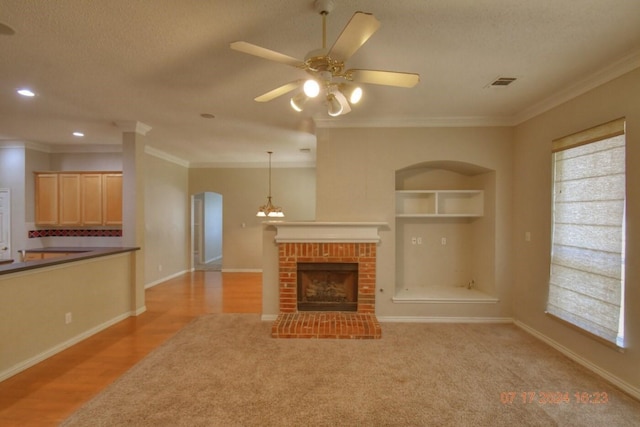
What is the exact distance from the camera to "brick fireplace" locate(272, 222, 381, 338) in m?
3.79

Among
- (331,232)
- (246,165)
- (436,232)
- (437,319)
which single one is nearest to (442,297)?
(437,319)

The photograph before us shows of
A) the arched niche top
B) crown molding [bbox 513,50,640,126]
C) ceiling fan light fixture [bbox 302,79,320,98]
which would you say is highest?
crown molding [bbox 513,50,640,126]

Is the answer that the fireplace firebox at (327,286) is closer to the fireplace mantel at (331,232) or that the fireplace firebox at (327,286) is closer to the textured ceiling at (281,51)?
the fireplace mantel at (331,232)

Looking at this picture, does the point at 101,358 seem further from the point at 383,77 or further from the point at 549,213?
the point at 549,213

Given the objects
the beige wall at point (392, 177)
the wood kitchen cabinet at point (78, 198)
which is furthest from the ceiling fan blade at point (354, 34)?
the wood kitchen cabinet at point (78, 198)

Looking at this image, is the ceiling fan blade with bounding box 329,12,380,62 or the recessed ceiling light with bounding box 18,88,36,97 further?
the recessed ceiling light with bounding box 18,88,36,97

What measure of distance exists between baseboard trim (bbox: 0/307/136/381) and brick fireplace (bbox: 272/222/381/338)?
7.21ft

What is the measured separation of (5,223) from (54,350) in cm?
358

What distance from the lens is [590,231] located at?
8.87 feet

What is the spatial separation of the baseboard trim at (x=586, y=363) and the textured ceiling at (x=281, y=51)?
257 cm

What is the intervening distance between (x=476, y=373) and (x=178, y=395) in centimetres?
254

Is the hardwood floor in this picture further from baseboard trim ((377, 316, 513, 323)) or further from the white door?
the white door

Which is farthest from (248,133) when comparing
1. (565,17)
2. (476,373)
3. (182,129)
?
(476,373)

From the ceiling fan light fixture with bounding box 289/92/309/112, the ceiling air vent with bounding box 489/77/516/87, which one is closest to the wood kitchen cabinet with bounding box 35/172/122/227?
the ceiling fan light fixture with bounding box 289/92/309/112
